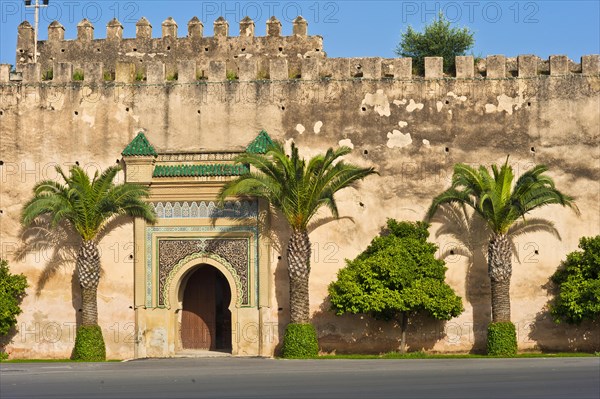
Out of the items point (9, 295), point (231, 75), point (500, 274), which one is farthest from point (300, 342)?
point (9, 295)

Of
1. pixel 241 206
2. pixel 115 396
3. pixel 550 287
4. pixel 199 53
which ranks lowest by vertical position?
pixel 115 396

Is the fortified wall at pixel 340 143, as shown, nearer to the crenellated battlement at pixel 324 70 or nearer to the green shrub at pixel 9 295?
the crenellated battlement at pixel 324 70

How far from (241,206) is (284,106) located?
2.33m

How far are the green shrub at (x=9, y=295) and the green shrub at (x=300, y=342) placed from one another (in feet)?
19.2

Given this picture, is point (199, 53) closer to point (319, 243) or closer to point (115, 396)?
point (319, 243)

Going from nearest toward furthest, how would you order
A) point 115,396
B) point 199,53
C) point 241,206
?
point 115,396, point 241,206, point 199,53

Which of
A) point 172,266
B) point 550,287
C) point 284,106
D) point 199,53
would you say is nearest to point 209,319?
point 172,266

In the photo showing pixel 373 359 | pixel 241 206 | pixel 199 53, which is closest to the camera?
pixel 373 359

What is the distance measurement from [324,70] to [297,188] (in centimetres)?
334

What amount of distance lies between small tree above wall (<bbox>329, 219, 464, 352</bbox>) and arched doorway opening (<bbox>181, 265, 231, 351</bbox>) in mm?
2985

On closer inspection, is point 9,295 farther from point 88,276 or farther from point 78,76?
point 78,76

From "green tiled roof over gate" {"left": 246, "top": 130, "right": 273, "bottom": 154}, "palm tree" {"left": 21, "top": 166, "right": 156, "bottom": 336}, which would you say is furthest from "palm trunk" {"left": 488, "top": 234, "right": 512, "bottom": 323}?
"palm tree" {"left": 21, "top": 166, "right": 156, "bottom": 336}

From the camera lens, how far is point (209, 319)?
26906mm

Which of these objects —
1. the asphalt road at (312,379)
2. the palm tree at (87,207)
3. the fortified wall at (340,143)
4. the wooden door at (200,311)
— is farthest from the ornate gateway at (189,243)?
the asphalt road at (312,379)
